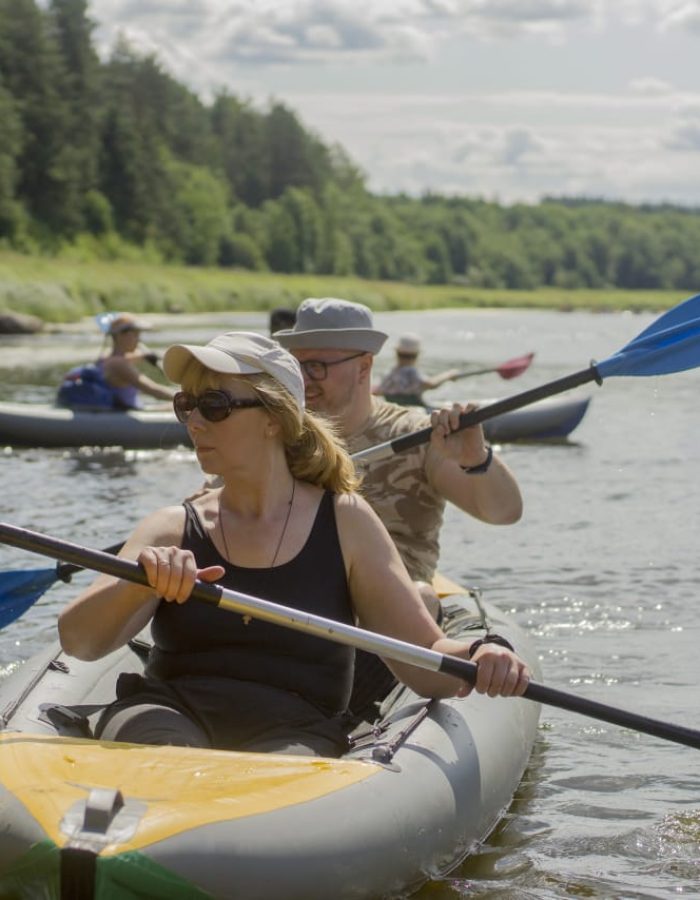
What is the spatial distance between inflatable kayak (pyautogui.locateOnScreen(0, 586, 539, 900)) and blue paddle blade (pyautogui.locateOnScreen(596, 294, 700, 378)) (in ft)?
7.81

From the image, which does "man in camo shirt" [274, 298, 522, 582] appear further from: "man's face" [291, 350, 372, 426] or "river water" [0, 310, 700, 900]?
"river water" [0, 310, 700, 900]

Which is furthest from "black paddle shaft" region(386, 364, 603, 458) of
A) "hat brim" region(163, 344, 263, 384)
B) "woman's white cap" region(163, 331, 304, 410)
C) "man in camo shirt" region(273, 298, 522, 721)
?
"hat brim" region(163, 344, 263, 384)

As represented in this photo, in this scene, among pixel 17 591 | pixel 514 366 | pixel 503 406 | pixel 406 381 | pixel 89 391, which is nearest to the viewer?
pixel 17 591

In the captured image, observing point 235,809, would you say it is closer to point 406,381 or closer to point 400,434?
point 400,434

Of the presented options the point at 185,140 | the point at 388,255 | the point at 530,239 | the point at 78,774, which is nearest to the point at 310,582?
the point at 78,774

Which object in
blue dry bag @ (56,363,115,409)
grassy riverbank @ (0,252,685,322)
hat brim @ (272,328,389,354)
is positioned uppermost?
hat brim @ (272,328,389,354)

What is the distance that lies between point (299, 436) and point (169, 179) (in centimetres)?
7348

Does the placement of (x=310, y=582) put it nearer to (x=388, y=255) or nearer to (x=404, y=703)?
(x=404, y=703)

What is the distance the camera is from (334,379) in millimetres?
5547

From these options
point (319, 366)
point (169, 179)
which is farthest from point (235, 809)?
point (169, 179)

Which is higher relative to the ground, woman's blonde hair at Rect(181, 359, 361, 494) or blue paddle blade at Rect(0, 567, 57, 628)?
woman's blonde hair at Rect(181, 359, 361, 494)

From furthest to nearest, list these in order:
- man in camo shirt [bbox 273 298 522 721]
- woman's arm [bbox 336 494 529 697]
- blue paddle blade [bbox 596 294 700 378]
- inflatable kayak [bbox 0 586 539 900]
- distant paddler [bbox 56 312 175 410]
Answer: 1. distant paddler [bbox 56 312 175 410]
2. blue paddle blade [bbox 596 294 700 378]
3. man in camo shirt [bbox 273 298 522 721]
4. woman's arm [bbox 336 494 529 697]
5. inflatable kayak [bbox 0 586 539 900]

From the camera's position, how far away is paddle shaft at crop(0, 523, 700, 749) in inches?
154

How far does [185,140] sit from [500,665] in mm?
91200
